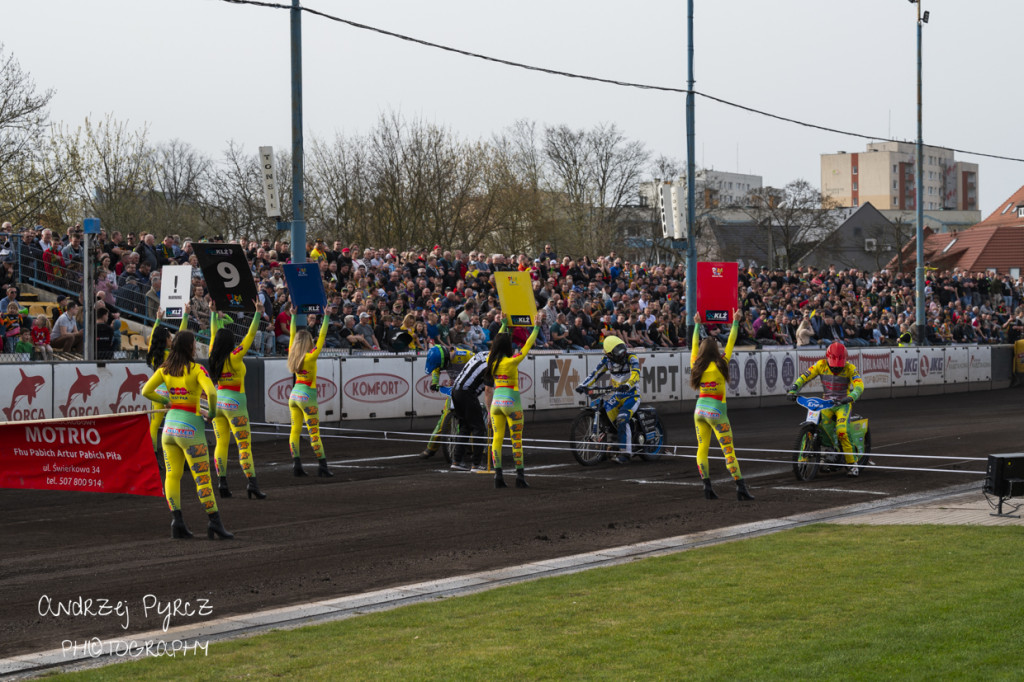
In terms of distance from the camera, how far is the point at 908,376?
37344 millimetres

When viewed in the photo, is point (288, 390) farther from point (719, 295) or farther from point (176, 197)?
point (176, 197)

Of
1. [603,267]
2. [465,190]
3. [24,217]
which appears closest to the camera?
[603,267]

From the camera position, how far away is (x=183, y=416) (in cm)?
1103

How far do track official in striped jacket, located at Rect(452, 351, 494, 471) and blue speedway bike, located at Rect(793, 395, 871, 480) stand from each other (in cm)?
449

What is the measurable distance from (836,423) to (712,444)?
6.93 meters

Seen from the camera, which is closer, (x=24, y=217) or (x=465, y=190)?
(x=24, y=217)

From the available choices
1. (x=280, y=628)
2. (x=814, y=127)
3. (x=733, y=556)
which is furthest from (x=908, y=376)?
(x=280, y=628)

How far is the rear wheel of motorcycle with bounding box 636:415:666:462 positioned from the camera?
60.7 feet

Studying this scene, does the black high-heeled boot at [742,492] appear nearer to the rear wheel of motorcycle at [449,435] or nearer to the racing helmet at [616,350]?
the racing helmet at [616,350]

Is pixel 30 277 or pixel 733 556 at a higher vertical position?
→ pixel 30 277

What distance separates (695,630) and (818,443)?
32.0 ft

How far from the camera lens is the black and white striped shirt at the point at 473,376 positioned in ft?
56.4

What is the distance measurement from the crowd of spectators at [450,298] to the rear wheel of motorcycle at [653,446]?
3.59 meters

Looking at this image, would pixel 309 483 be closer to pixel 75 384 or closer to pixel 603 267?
pixel 75 384
